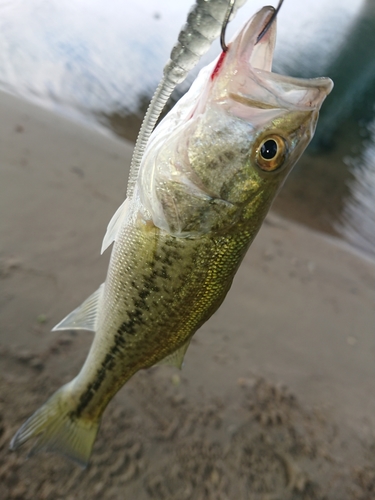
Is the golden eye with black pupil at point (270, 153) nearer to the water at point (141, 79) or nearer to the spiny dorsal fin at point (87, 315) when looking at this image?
the spiny dorsal fin at point (87, 315)

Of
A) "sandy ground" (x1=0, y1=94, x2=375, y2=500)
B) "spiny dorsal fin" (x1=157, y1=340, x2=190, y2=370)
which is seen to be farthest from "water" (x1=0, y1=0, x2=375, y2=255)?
"spiny dorsal fin" (x1=157, y1=340, x2=190, y2=370)

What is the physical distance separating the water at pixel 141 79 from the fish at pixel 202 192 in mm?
5883

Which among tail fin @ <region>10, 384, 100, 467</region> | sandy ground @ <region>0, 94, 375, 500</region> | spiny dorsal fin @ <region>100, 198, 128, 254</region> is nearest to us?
spiny dorsal fin @ <region>100, 198, 128, 254</region>

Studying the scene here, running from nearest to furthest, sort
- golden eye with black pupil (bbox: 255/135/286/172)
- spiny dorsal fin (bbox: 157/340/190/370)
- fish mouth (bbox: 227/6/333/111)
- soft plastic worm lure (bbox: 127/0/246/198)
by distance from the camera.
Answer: soft plastic worm lure (bbox: 127/0/246/198), fish mouth (bbox: 227/6/333/111), golden eye with black pupil (bbox: 255/135/286/172), spiny dorsal fin (bbox: 157/340/190/370)

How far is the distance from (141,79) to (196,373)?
28.9 ft

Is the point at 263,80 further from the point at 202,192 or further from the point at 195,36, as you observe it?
the point at 202,192

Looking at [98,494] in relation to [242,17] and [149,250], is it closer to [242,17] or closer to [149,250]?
[149,250]

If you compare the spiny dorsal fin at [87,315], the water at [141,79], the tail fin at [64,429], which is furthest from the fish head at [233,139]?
the water at [141,79]

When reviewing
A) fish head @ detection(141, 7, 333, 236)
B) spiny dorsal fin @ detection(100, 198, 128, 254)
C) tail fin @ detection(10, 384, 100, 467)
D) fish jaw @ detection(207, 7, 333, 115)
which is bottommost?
tail fin @ detection(10, 384, 100, 467)

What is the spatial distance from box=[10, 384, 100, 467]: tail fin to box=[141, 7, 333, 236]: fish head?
1.15m

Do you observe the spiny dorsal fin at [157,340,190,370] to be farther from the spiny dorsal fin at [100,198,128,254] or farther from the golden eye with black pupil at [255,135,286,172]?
the golden eye with black pupil at [255,135,286,172]

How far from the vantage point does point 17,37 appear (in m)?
9.22

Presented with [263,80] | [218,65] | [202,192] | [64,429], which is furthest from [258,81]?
[64,429]

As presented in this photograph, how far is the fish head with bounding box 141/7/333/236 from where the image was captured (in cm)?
114
